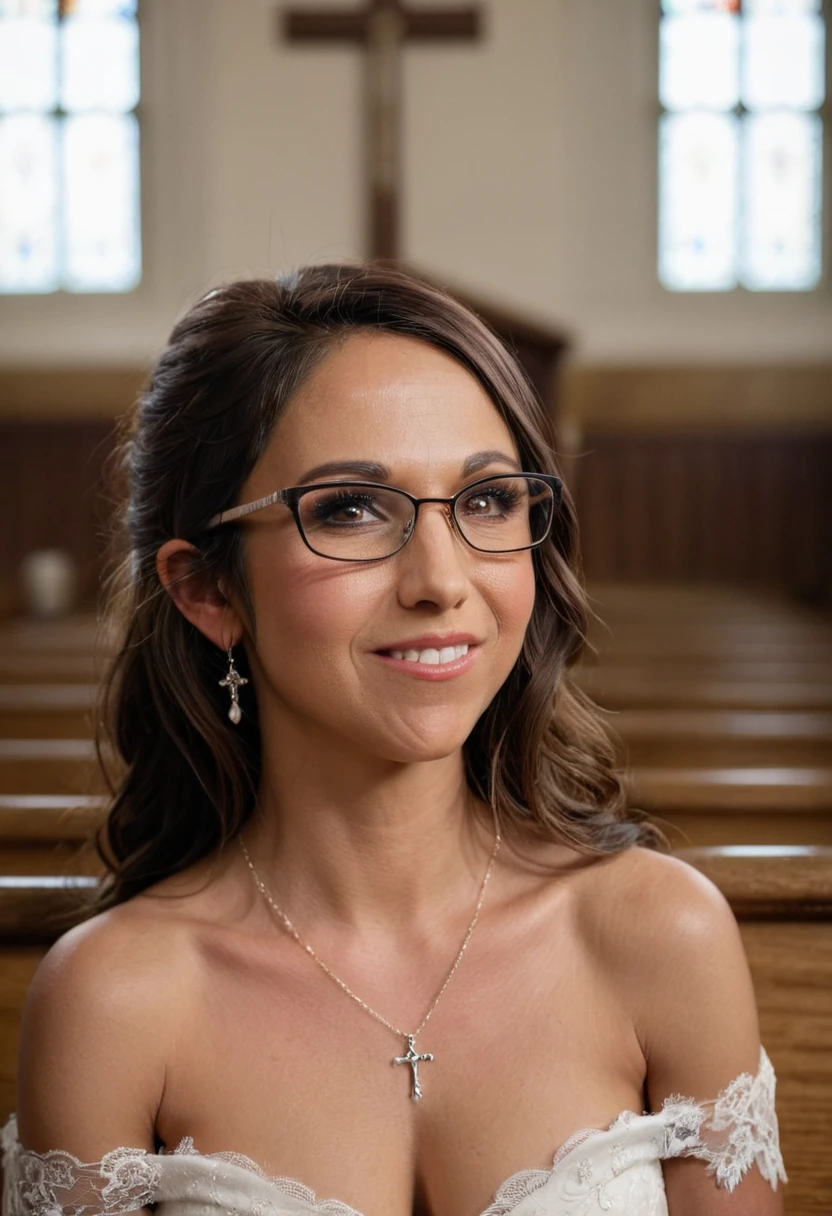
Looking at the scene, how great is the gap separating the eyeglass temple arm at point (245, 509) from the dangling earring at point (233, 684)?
0.46 ft

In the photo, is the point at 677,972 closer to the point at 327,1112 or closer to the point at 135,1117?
the point at 327,1112

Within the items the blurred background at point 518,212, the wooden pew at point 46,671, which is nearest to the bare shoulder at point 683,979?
the wooden pew at point 46,671

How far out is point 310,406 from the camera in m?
1.38

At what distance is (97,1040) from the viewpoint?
1.36 meters

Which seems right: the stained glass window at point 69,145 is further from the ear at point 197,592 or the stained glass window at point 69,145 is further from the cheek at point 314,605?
the cheek at point 314,605

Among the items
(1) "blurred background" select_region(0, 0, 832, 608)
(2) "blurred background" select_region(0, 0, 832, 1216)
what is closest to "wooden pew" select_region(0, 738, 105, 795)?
(2) "blurred background" select_region(0, 0, 832, 1216)

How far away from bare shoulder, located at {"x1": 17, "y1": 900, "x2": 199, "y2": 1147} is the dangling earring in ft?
Answer: 0.81

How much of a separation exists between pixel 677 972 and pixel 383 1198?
0.35 meters

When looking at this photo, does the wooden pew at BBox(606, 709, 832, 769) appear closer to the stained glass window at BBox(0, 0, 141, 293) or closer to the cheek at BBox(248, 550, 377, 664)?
the cheek at BBox(248, 550, 377, 664)

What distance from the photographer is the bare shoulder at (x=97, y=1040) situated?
1.35 metres

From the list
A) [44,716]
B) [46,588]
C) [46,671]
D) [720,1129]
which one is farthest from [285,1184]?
[46,588]

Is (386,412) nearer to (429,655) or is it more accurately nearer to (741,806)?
(429,655)

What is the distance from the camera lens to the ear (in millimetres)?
1475

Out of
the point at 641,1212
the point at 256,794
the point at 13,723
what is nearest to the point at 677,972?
the point at 641,1212
